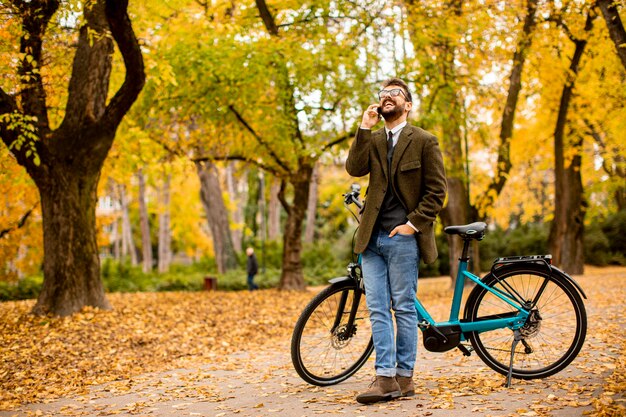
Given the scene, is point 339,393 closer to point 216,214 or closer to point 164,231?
point 216,214

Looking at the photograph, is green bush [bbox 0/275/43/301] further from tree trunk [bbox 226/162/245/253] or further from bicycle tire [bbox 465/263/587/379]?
bicycle tire [bbox 465/263/587/379]

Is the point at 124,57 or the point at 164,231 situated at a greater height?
the point at 124,57

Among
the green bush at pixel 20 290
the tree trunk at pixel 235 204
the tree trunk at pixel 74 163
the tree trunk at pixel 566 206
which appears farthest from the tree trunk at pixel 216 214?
the tree trunk at pixel 74 163

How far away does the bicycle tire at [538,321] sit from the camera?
5148 millimetres

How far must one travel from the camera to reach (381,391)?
4.71 metres

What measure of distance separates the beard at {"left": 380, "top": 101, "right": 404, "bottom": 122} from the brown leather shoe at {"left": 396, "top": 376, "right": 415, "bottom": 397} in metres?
1.87

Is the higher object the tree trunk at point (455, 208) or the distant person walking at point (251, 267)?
the tree trunk at point (455, 208)

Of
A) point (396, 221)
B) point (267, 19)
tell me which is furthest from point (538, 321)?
point (267, 19)

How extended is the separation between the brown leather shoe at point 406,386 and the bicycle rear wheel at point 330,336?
488 mm

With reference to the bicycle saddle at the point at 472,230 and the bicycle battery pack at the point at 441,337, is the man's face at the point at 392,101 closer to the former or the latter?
the bicycle saddle at the point at 472,230

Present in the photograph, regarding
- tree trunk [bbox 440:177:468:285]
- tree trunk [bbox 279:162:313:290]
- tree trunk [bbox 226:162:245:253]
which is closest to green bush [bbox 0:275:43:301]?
tree trunk [bbox 279:162:313:290]

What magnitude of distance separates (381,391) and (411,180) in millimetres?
1481

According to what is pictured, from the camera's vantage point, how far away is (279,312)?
13.0 meters

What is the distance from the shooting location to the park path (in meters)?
4.49
